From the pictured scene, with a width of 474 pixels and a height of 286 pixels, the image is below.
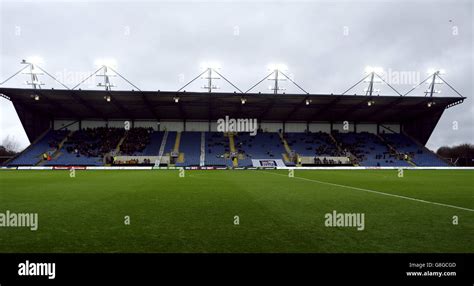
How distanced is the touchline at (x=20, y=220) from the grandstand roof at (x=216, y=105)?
4026cm

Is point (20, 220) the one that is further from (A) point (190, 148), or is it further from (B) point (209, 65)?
(A) point (190, 148)

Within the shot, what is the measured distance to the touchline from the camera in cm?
631

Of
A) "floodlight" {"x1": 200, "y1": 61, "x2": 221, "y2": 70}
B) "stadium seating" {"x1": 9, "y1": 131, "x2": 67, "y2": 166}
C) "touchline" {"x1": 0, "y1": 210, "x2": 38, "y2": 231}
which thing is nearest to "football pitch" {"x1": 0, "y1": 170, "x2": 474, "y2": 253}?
"touchline" {"x1": 0, "y1": 210, "x2": 38, "y2": 231}

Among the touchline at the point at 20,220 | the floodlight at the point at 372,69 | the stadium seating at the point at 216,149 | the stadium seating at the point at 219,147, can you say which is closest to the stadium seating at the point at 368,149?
the stadium seating at the point at 219,147

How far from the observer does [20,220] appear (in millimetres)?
6652

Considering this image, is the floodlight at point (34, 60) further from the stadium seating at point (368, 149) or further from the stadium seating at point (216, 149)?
the stadium seating at point (368, 149)

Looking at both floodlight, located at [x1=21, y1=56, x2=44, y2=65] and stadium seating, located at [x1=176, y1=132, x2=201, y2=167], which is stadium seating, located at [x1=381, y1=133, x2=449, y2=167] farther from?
floodlight, located at [x1=21, y1=56, x2=44, y2=65]

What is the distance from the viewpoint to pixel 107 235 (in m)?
5.43

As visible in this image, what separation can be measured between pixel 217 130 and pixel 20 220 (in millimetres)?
54868

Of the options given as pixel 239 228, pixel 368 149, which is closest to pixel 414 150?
pixel 368 149

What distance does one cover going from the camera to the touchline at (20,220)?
631cm

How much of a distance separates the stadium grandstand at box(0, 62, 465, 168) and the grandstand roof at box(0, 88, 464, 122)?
0.17m

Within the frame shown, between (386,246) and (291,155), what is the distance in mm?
50560

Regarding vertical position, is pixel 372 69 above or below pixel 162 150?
above
